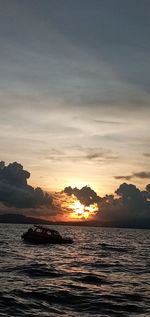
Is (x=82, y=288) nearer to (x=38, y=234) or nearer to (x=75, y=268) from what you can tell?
(x=75, y=268)

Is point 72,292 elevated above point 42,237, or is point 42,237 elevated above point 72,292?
point 42,237

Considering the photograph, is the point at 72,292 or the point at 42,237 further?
the point at 42,237

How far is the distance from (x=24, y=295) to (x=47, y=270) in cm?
1336

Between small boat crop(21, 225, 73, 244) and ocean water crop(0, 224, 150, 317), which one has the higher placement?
small boat crop(21, 225, 73, 244)

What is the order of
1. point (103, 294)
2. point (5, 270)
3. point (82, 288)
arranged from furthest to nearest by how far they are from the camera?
point (5, 270), point (82, 288), point (103, 294)

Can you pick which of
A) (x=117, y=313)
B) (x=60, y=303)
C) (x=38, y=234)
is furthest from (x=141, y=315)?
(x=38, y=234)

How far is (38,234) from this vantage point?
7812cm

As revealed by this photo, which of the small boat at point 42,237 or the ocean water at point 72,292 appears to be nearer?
the ocean water at point 72,292

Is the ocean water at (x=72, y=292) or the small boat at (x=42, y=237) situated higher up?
the small boat at (x=42, y=237)

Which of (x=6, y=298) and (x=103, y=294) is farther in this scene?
(x=103, y=294)

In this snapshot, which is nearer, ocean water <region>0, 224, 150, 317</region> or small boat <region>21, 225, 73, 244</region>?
ocean water <region>0, 224, 150, 317</region>

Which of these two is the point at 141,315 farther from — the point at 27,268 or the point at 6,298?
the point at 27,268

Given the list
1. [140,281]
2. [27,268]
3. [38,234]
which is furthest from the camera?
[38,234]

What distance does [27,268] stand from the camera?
1521 inches
